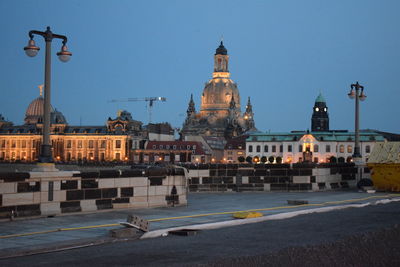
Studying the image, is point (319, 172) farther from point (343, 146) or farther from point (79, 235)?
point (343, 146)

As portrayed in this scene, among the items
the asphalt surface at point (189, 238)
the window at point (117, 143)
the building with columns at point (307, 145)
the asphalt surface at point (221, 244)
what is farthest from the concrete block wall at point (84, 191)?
the window at point (117, 143)

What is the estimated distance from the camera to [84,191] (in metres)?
20.4

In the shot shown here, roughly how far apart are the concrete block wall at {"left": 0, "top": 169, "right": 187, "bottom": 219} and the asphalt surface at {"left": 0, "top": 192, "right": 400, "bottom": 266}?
594 millimetres

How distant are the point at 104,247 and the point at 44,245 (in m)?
1.23

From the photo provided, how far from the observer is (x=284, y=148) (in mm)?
Result: 182000

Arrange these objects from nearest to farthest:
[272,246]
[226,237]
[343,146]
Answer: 1. [272,246]
2. [226,237]
3. [343,146]

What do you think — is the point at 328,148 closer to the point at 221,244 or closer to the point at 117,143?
the point at 117,143

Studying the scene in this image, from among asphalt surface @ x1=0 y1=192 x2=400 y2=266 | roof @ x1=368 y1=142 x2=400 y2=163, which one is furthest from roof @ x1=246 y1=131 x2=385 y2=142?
asphalt surface @ x1=0 y1=192 x2=400 y2=266

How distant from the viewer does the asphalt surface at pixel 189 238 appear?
11766mm

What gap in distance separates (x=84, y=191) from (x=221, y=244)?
7957 mm

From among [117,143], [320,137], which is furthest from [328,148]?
[117,143]

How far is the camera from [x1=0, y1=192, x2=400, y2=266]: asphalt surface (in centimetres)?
1177

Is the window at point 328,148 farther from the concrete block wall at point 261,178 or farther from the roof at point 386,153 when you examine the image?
the roof at point 386,153

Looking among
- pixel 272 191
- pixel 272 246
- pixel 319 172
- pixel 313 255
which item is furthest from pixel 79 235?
pixel 319 172
